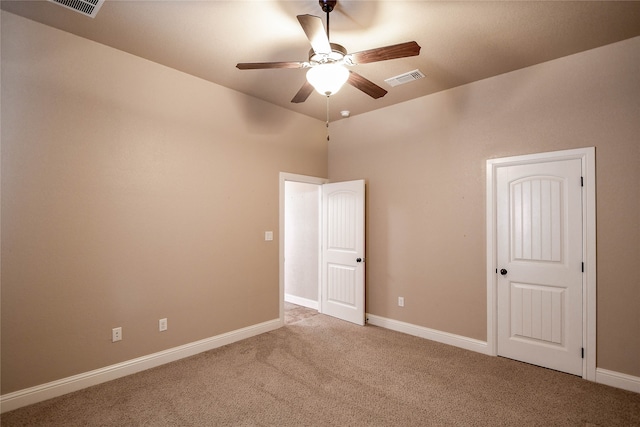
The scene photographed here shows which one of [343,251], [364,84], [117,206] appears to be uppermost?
[364,84]

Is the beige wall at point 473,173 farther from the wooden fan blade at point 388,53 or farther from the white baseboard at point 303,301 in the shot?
the wooden fan blade at point 388,53

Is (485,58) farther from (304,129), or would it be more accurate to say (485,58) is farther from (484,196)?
(304,129)

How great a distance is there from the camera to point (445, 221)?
3.86 m

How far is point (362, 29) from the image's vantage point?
2637mm

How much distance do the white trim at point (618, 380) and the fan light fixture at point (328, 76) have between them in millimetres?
3349

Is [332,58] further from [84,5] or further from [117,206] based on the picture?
[117,206]

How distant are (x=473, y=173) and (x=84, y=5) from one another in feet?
12.6

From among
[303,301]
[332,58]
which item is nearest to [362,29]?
[332,58]

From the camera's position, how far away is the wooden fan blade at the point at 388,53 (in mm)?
2055

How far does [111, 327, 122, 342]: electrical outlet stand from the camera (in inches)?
116

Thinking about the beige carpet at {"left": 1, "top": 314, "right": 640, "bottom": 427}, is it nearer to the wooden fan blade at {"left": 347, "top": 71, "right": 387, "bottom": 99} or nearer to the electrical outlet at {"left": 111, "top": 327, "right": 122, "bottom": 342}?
the electrical outlet at {"left": 111, "top": 327, "right": 122, "bottom": 342}

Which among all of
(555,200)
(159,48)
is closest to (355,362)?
(555,200)

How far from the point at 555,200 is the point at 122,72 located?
4283mm

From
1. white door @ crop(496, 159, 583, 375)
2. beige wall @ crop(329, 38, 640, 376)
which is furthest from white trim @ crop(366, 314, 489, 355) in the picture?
white door @ crop(496, 159, 583, 375)
